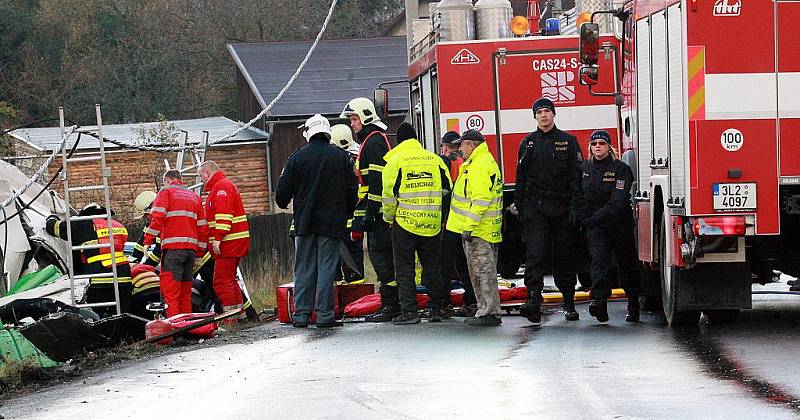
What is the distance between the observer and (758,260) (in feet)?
42.4

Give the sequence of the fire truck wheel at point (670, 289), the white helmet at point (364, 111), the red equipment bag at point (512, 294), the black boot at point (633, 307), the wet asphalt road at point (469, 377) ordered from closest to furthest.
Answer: the wet asphalt road at point (469, 377), the fire truck wheel at point (670, 289), the black boot at point (633, 307), the white helmet at point (364, 111), the red equipment bag at point (512, 294)

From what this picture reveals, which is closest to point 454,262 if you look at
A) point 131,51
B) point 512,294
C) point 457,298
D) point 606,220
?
point 457,298

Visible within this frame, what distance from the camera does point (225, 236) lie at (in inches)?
616

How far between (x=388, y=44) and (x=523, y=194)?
115ft

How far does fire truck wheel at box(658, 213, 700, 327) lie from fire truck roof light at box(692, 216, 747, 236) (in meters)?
0.75

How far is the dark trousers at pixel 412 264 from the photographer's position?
13.9 meters

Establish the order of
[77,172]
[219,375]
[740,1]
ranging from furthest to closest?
[77,172] < [740,1] < [219,375]

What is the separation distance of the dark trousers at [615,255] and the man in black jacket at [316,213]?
2.42m

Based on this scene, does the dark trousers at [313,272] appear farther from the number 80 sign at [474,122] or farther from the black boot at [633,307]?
the number 80 sign at [474,122]

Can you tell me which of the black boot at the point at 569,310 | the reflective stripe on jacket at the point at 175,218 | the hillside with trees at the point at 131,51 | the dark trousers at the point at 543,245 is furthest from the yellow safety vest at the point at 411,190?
the hillside with trees at the point at 131,51

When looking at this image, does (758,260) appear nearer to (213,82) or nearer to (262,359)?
(262,359)

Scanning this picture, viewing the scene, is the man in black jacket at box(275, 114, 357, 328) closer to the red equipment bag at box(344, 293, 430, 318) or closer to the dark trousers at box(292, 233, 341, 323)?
the dark trousers at box(292, 233, 341, 323)

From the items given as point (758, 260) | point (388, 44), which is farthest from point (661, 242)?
point (388, 44)

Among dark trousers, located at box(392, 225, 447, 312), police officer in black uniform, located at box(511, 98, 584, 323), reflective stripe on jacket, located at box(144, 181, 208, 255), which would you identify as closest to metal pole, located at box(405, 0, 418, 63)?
reflective stripe on jacket, located at box(144, 181, 208, 255)
